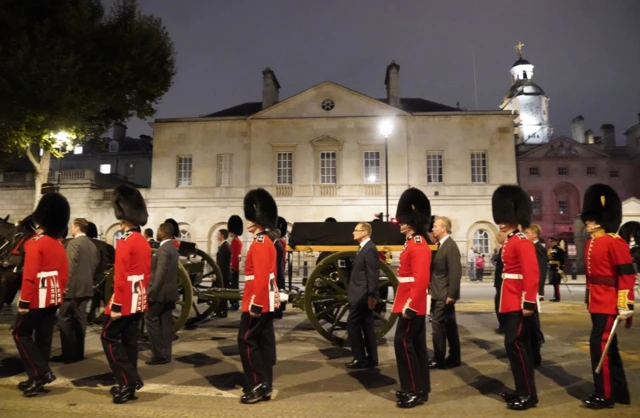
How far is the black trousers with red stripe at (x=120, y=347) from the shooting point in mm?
4754

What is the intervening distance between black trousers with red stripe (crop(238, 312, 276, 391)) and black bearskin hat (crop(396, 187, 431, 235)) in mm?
1885

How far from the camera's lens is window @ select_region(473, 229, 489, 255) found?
97.0ft

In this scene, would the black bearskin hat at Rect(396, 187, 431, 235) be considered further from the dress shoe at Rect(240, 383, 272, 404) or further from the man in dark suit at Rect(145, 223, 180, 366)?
the man in dark suit at Rect(145, 223, 180, 366)

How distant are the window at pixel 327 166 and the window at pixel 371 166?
206 centimetres

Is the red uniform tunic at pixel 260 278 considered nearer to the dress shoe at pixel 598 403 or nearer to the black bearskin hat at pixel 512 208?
the black bearskin hat at pixel 512 208

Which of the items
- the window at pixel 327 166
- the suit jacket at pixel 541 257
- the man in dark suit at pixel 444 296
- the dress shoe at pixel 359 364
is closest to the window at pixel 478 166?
the window at pixel 327 166

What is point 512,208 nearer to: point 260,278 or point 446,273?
point 446,273

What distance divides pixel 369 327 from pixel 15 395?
162 inches

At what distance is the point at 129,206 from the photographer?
532cm

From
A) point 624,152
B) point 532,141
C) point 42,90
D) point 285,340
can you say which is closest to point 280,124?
point 42,90

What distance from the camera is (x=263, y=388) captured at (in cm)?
481

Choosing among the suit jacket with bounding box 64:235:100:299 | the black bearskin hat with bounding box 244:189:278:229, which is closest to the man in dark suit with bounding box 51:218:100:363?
the suit jacket with bounding box 64:235:100:299

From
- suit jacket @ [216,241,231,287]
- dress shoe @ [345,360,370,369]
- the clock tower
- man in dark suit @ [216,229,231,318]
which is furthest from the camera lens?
the clock tower

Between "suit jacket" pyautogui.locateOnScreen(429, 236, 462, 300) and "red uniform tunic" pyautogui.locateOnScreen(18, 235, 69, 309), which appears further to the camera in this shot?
"suit jacket" pyautogui.locateOnScreen(429, 236, 462, 300)
